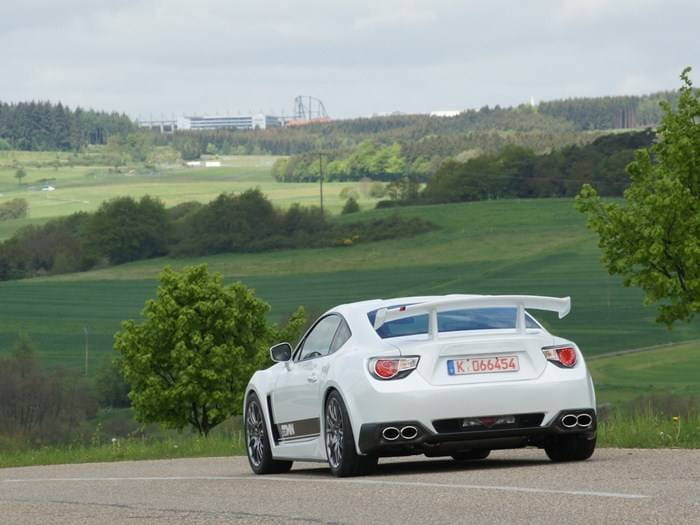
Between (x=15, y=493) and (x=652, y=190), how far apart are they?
143ft

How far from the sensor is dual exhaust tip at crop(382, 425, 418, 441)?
11.6m

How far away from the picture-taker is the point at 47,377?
127312 millimetres

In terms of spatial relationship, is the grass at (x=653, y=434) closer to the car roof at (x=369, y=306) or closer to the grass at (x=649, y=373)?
the car roof at (x=369, y=306)

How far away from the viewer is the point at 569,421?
11922 millimetres

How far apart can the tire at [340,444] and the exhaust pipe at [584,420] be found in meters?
1.60

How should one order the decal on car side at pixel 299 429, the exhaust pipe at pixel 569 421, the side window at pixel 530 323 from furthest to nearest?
the decal on car side at pixel 299 429 < the side window at pixel 530 323 < the exhaust pipe at pixel 569 421

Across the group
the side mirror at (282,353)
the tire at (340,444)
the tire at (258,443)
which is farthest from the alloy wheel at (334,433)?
the tire at (258,443)

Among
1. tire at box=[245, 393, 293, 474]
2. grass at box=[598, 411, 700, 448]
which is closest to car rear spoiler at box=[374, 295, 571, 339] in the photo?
tire at box=[245, 393, 293, 474]

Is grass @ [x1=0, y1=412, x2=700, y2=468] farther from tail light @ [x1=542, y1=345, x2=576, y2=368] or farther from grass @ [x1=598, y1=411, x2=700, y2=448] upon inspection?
tail light @ [x1=542, y1=345, x2=576, y2=368]

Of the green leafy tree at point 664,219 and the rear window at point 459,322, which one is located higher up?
the rear window at point 459,322

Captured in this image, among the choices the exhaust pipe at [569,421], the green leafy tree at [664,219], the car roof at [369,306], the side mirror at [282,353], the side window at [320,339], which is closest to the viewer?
the exhaust pipe at [569,421]

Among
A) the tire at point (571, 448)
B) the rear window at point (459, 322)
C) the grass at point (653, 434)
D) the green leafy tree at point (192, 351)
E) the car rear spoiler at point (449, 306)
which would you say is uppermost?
the car rear spoiler at point (449, 306)

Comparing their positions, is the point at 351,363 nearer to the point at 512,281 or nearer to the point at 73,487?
the point at 73,487

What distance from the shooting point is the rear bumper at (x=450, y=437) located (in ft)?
38.2
